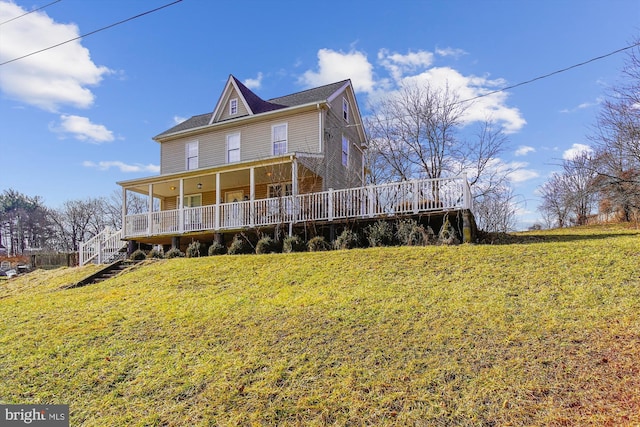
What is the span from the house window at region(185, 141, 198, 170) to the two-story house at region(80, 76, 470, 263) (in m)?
0.05

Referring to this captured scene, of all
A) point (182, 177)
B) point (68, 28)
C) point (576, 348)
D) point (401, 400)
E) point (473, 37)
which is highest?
point (473, 37)

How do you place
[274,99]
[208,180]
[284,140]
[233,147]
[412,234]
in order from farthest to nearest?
[274,99], [233,147], [208,180], [284,140], [412,234]

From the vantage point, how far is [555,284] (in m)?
6.45

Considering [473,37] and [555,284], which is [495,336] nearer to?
[555,284]

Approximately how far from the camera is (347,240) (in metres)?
11.5

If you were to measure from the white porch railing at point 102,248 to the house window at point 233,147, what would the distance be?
6063mm

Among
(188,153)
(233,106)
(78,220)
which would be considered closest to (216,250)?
(188,153)

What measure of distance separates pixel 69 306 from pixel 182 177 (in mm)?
8571

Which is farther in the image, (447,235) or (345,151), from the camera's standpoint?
(345,151)

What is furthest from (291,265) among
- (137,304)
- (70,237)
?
(70,237)

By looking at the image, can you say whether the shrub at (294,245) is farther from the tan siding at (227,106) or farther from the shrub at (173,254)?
the tan siding at (227,106)

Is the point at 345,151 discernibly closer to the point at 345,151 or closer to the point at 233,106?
the point at 345,151

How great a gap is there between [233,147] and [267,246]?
24.7 feet

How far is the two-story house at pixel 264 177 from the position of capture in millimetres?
12469
